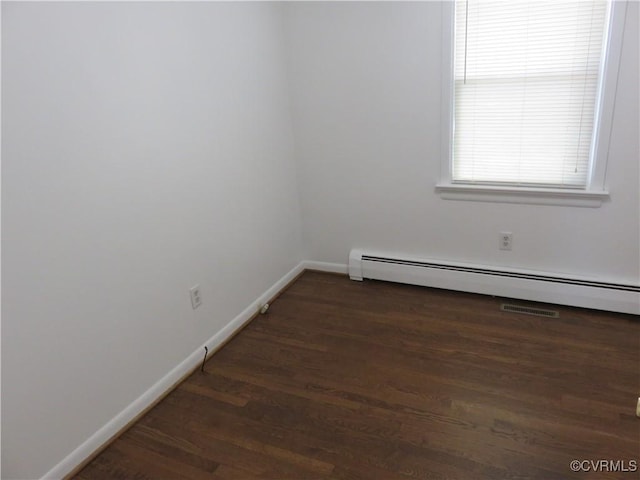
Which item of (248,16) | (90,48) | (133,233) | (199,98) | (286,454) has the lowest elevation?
(286,454)

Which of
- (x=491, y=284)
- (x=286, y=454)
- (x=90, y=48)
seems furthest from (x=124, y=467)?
(x=491, y=284)

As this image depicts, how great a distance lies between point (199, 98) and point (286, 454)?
1.71m

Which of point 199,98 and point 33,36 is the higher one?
point 33,36

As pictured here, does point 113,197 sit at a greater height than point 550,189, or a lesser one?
greater

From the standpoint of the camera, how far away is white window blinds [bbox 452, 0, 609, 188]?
2.32m

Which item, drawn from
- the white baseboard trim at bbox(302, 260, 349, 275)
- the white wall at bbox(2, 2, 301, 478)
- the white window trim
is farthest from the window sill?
the white wall at bbox(2, 2, 301, 478)

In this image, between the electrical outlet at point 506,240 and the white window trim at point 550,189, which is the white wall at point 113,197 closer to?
the white window trim at point 550,189

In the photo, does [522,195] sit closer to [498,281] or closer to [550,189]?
[550,189]

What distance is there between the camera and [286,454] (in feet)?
5.93

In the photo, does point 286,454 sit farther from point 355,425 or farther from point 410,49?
point 410,49

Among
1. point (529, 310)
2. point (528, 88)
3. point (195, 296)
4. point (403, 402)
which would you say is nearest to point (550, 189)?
point (528, 88)

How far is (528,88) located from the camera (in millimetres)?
2484

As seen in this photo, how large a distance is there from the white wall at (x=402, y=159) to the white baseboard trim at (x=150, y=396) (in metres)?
0.91

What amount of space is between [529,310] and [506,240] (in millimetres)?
445
